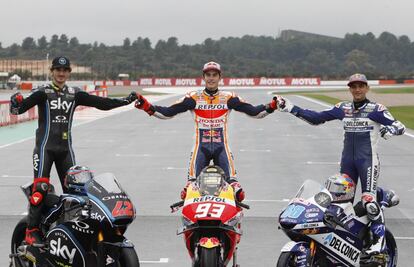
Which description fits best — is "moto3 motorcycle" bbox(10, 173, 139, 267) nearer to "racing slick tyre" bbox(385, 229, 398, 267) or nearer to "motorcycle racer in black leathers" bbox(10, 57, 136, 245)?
"motorcycle racer in black leathers" bbox(10, 57, 136, 245)

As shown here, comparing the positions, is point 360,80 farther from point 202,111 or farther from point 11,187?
point 11,187

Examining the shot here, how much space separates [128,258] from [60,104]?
2.65 metres

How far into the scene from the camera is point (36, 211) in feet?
24.5

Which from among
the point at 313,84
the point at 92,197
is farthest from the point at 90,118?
the point at 313,84

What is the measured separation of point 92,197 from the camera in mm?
6750

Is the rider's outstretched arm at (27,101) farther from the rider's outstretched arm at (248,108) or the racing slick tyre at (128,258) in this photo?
the racing slick tyre at (128,258)

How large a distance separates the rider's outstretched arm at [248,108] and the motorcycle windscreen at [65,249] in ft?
10.1

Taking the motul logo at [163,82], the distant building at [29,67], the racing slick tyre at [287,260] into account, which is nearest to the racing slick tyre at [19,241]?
the racing slick tyre at [287,260]

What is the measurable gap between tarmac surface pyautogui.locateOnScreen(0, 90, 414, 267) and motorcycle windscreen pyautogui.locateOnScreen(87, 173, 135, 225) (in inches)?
70.5

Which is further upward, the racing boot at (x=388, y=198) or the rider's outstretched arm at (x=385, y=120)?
the rider's outstretched arm at (x=385, y=120)

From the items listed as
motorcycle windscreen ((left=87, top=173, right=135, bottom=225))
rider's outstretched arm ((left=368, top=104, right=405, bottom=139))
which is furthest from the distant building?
motorcycle windscreen ((left=87, top=173, right=135, bottom=225))

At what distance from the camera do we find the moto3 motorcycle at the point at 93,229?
6.62 m

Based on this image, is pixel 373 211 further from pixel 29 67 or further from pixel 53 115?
pixel 29 67

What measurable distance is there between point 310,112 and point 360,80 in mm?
740
